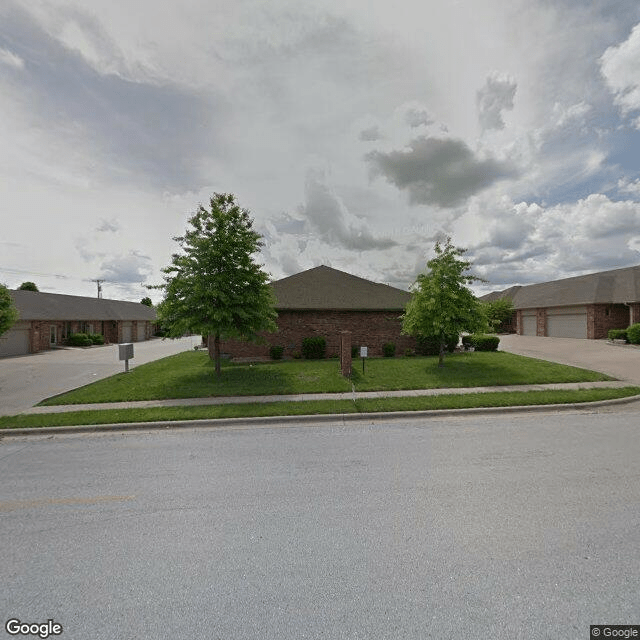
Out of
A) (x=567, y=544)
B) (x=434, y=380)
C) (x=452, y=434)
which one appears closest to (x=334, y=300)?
(x=434, y=380)

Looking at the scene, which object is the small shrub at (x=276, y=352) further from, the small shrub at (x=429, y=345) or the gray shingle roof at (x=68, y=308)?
the gray shingle roof at (x=68, y=308)

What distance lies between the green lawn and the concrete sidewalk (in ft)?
1.14

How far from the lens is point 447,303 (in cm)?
1311

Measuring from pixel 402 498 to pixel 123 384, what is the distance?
11223 mm

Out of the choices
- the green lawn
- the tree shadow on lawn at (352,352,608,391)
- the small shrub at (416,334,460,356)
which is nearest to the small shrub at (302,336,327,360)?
the green lawn

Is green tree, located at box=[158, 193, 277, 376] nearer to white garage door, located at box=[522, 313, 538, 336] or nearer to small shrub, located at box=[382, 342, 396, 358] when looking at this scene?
small shrub, located at box=[382, 342, 396, 358]

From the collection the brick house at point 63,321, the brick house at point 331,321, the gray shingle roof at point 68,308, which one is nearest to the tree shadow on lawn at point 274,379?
the brick house at point 331,321

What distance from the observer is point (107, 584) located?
2.82m

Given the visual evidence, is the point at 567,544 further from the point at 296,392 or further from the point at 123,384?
the point at 123,384

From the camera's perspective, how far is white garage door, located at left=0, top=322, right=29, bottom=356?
82.5 ft

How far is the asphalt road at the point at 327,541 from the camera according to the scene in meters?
2.45

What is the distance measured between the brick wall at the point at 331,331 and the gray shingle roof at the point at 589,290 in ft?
69.4

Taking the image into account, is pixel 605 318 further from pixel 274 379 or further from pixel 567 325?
pixel 274 379

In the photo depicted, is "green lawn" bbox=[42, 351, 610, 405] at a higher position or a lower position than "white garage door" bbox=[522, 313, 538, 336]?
lower
